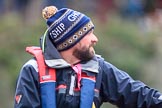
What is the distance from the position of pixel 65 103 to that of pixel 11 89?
4.84 meters

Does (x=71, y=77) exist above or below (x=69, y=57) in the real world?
below

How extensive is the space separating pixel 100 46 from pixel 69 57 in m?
5.09

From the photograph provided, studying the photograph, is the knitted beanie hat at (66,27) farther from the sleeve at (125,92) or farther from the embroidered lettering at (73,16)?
the sleeve at (125,92)

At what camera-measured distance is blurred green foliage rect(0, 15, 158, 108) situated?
10.6 meters

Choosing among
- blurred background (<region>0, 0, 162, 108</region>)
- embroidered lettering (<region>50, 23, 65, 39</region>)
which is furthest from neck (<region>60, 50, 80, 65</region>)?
blurred background (<region>0, 0, 162, 108</region>)

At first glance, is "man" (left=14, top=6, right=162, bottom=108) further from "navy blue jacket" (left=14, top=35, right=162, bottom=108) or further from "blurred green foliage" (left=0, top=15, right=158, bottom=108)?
"blurred green foliage" (left=0, top=15, right=158, bottom=108)

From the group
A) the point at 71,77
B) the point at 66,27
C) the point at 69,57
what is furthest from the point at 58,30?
the point at 71,77

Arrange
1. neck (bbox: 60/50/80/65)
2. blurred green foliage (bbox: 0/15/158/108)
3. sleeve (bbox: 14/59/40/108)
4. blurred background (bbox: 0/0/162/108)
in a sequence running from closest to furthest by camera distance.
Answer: sleeve (bbox: 14/59/40/108)
neck (bbox: 60/50/80/65)
blurred green foliage (bbox: 0/15/158/108)
blurred background (bbox: 0/0/162/108)

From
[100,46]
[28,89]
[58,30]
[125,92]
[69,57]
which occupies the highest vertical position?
[58,30]

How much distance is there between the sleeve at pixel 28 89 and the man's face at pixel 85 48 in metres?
0.33

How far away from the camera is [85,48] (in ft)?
18.9

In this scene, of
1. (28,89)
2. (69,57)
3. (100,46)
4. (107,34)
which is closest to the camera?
(28,89)

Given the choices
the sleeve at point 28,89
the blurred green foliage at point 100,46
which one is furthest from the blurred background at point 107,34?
the sleeve at point 28,89

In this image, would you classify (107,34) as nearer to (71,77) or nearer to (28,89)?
(71,77)
